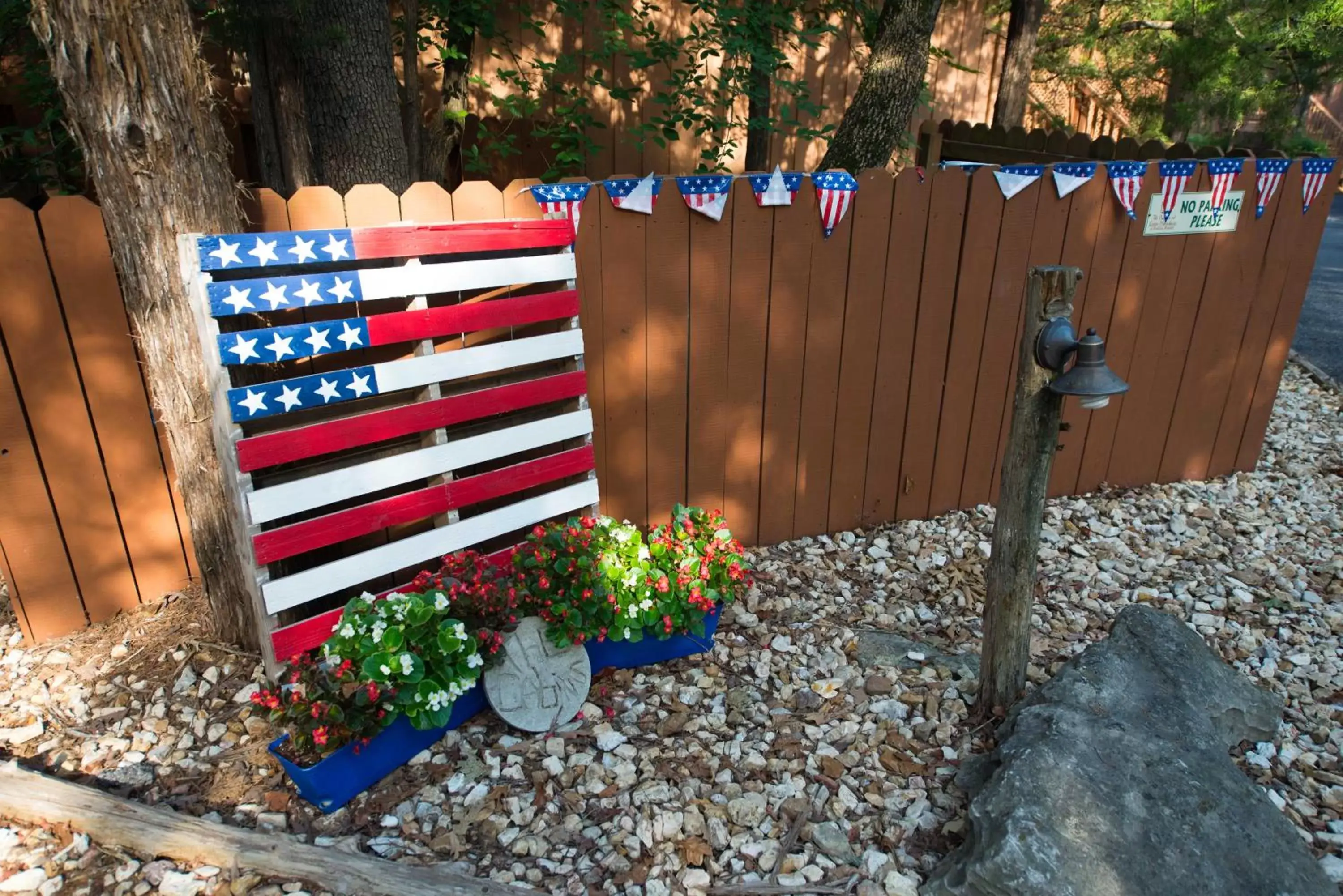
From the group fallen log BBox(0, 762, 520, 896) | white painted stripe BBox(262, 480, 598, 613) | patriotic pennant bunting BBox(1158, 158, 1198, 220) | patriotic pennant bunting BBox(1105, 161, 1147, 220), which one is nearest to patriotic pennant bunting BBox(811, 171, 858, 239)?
patriotic pennant bunting BBox(1105, 161, 1147, 220)

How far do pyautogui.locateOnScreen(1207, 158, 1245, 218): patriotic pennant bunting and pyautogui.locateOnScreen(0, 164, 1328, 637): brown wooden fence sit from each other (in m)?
0.11

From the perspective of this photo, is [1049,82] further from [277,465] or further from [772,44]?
[277,465]

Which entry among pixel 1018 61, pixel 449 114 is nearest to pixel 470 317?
pixel 449 114

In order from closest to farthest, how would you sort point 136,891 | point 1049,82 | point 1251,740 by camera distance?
point 136,891, point 1251,740, point 1049,82

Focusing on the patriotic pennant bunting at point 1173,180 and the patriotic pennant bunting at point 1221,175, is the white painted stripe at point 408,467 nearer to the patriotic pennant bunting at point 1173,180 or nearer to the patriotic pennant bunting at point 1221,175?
the patriotic pennant bunting at point 1173,180

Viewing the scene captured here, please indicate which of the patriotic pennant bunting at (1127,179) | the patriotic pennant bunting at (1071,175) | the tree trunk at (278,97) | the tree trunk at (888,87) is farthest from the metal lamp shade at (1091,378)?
the tree trunk at (278,97)

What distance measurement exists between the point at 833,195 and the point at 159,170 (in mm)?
2545

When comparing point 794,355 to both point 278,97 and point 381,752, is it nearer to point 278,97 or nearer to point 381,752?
point 381,752

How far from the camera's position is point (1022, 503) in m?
2.83

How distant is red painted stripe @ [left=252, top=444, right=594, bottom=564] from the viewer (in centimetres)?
273

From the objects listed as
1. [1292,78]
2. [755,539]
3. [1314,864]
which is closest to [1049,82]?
[1292,78]

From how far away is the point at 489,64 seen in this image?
6.36m

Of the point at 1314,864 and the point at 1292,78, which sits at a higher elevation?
the point at 1292,78

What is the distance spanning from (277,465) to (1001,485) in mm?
2412
